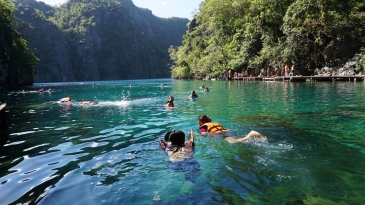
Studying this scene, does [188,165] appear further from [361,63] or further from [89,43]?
[89,43]

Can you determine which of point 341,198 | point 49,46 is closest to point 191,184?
point 341,198

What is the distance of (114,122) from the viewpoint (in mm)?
11469

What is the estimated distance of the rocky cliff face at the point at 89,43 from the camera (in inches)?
5615

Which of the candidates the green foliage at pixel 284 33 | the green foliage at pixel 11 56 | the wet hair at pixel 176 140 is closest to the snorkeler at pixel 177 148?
the wet hair at pixel 176 140

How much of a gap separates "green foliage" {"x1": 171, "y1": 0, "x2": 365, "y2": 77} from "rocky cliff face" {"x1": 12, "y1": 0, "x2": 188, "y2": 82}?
110677 mm

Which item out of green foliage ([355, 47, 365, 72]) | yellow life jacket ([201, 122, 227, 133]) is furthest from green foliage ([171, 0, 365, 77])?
yellow life jacket ([201, 122, 227, 133])

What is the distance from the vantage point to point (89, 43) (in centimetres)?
16550

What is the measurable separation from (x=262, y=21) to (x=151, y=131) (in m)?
42.0

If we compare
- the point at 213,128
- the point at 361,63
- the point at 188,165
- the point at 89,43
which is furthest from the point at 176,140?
the point at 89,43

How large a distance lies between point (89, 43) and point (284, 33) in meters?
148

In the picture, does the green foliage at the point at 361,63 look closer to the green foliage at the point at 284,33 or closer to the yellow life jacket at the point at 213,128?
the green foliage at the point at 284,33

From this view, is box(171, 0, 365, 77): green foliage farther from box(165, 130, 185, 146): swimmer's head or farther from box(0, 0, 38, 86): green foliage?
box(0, 0, 38, 86): green foliage

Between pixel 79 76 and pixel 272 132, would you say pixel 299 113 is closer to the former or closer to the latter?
pixel 272 132

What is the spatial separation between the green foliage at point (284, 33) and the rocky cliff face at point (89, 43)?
111 metres
